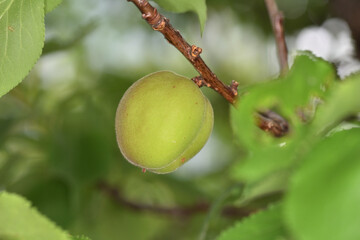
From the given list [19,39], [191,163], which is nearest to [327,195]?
[19,39]

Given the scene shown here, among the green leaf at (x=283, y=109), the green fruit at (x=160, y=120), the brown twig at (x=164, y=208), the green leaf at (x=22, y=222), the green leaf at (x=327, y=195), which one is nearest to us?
the green leaf at (x=327, y=195)

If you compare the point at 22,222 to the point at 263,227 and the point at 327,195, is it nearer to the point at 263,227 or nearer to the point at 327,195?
the point at 263,227

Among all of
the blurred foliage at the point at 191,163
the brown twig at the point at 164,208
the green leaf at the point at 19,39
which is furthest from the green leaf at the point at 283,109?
the brown twig at the point at 164,208

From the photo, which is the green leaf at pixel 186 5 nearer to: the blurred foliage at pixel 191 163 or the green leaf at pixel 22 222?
the blurred foliage at pixel 191 163

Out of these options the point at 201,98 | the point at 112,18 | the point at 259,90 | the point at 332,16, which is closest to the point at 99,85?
the point at 112,18

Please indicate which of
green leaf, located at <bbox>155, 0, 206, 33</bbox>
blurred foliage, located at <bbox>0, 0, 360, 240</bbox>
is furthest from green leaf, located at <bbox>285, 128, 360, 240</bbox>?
green leaf, located at <bbox>155, 0, 206, 33</bbox>

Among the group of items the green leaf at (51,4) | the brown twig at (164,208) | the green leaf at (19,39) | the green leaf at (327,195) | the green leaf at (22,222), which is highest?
the brown twig at (164,208)

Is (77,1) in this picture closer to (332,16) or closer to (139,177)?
(139,177)

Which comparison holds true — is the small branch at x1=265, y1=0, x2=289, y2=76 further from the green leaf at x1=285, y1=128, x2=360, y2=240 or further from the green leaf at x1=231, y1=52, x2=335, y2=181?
the green leaf at x1=285, y1=128, x2=360, y2=240
